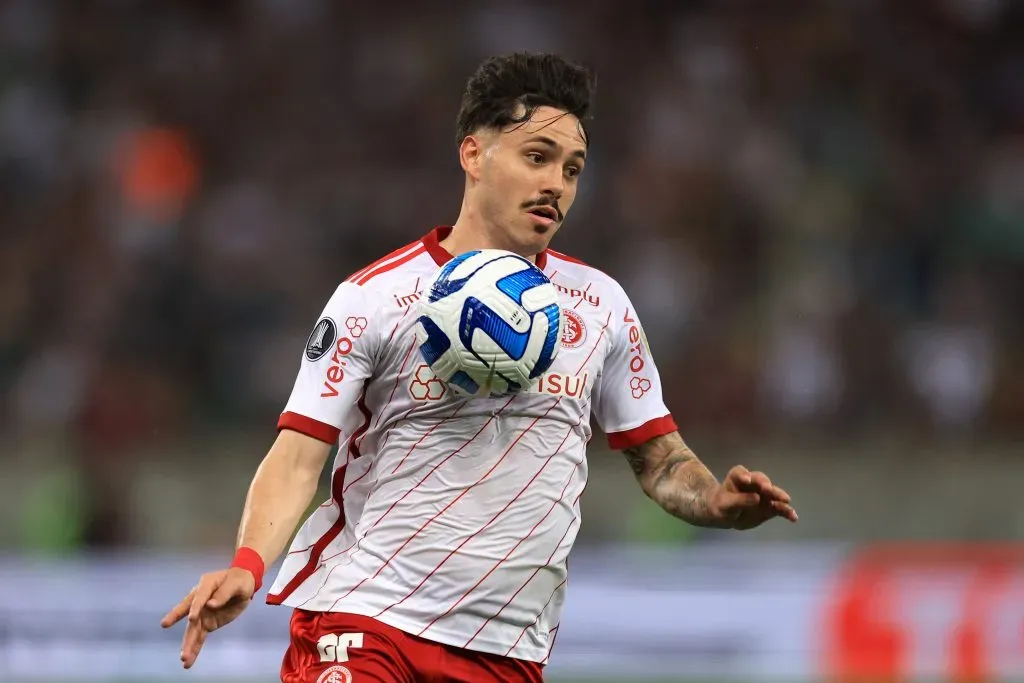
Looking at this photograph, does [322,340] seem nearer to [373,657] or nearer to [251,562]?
[251,562]

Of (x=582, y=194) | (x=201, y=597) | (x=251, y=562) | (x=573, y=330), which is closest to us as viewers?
(x=201, y=597)

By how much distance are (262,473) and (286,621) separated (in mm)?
5845

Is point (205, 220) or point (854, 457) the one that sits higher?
point (205, 220)

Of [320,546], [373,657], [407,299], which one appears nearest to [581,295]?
[407,299]

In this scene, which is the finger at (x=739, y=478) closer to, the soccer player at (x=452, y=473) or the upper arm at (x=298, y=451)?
the soccer player at (x=452, y=473)

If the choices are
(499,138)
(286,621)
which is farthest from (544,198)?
(286,621)

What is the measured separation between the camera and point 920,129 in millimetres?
12375

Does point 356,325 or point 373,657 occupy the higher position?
point 356,325

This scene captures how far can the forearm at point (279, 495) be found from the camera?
3.74 meters

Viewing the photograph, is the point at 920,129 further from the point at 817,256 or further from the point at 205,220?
the point at 205,220

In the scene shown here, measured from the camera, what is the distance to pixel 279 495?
3803 mm

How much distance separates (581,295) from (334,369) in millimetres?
696

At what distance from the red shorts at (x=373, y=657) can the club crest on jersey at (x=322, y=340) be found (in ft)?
2.03

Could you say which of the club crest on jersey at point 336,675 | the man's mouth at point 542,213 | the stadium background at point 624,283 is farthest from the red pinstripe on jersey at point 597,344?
the stadium background at point 624,283
